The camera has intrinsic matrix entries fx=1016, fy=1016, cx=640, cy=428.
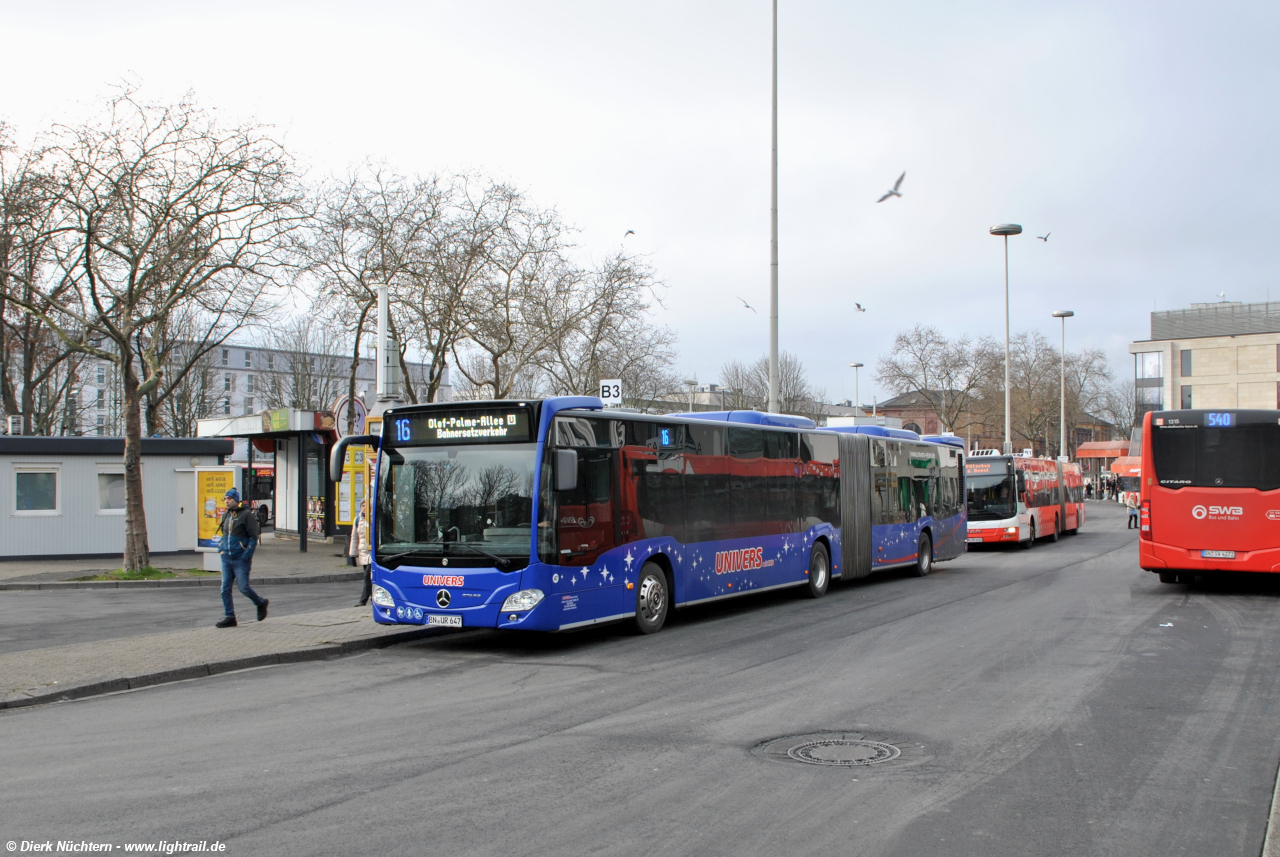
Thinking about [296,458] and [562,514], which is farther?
[296,458]

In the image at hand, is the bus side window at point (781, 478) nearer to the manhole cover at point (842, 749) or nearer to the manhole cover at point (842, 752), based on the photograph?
the manhole cover at point (842, 749)

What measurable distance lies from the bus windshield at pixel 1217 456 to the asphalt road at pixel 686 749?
5052 millimetres

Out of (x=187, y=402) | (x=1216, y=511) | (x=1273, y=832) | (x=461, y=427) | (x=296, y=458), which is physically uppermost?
(x=187, y=402)

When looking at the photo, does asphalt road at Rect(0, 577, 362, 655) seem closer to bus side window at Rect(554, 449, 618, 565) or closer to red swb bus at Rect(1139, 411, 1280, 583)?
bus side window at Rect(554, 449, 618, 565)

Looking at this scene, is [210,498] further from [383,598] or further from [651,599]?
Result: [651,599]

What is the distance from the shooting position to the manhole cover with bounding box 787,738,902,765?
656 cm

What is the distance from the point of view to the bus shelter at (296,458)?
97.5ft

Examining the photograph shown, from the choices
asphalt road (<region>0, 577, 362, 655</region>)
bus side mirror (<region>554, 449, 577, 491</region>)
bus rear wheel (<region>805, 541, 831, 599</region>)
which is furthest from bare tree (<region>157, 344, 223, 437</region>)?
bus side mirror (<region>554, 449, 577, 491</region>)

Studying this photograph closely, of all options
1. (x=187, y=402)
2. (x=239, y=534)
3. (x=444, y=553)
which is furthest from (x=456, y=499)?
(x=187, y=402)

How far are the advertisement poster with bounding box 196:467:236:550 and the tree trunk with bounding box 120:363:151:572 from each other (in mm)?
2150

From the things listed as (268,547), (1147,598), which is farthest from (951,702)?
(268,547)

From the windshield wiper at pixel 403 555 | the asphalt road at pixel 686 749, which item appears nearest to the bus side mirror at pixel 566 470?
the windshield wiper at pixel 403 555

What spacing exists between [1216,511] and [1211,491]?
340 mm

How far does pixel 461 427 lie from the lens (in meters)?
11.7
